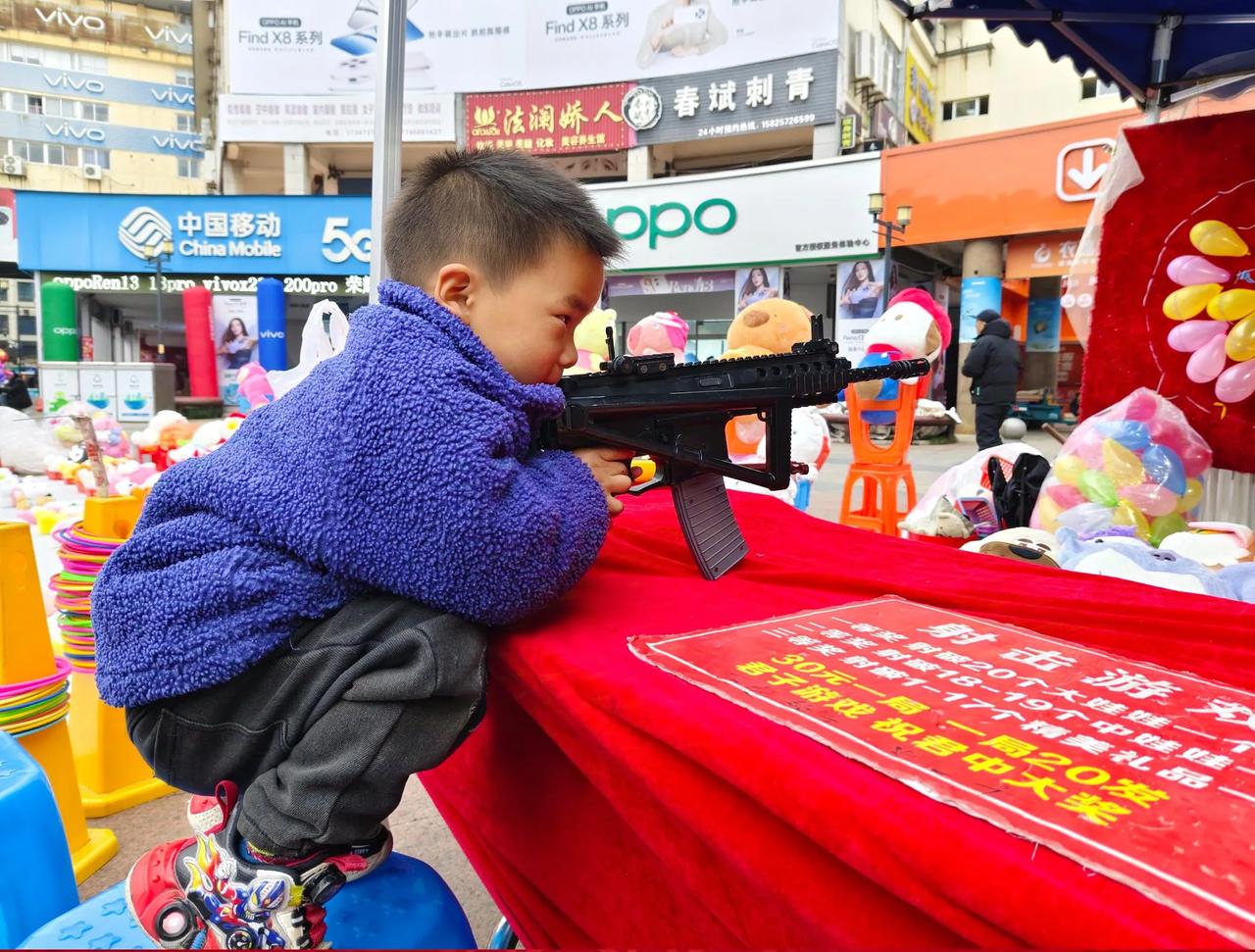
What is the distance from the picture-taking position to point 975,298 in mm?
11125

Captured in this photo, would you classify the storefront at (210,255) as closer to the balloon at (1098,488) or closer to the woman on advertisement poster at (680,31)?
the woman on advertisement poster at (680,31)

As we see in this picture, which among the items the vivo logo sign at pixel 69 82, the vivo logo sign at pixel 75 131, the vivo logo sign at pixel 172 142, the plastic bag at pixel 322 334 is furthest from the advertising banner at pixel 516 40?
the plastic bag at pixel 322 334

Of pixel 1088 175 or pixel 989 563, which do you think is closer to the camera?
pixel 989 563

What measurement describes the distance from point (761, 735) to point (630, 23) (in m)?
15.8

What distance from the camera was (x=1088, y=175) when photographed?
32.7 ft

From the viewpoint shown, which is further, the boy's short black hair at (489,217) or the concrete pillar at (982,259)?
the concrete pillar at (982,259)

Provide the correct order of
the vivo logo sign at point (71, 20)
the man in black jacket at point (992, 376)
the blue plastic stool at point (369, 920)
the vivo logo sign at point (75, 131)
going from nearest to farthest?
1. the blue plastic stool at point (369, 920)
2. the man in black jacket at point (992, 376)
3. the vivo logo sign at point (71, 20)
4. the vivo logo sign at point (75, 131)

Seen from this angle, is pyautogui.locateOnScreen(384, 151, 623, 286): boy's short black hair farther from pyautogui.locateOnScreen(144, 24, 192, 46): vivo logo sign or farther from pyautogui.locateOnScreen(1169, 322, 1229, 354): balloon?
pyautogui.locateOnScreen(144, 24, 192, 46): vivo logo sign

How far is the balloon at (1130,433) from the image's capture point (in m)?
2.49

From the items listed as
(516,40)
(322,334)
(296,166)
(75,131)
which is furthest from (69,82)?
(322,334)

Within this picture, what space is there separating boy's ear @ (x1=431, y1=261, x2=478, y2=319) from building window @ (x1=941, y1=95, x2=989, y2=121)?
56.7 ft

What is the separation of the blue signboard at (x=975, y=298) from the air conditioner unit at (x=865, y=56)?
4.31m

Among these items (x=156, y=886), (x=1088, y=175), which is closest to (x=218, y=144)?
(x=1088, y=175)

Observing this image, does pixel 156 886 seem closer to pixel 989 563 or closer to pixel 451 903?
pixel 451 903
